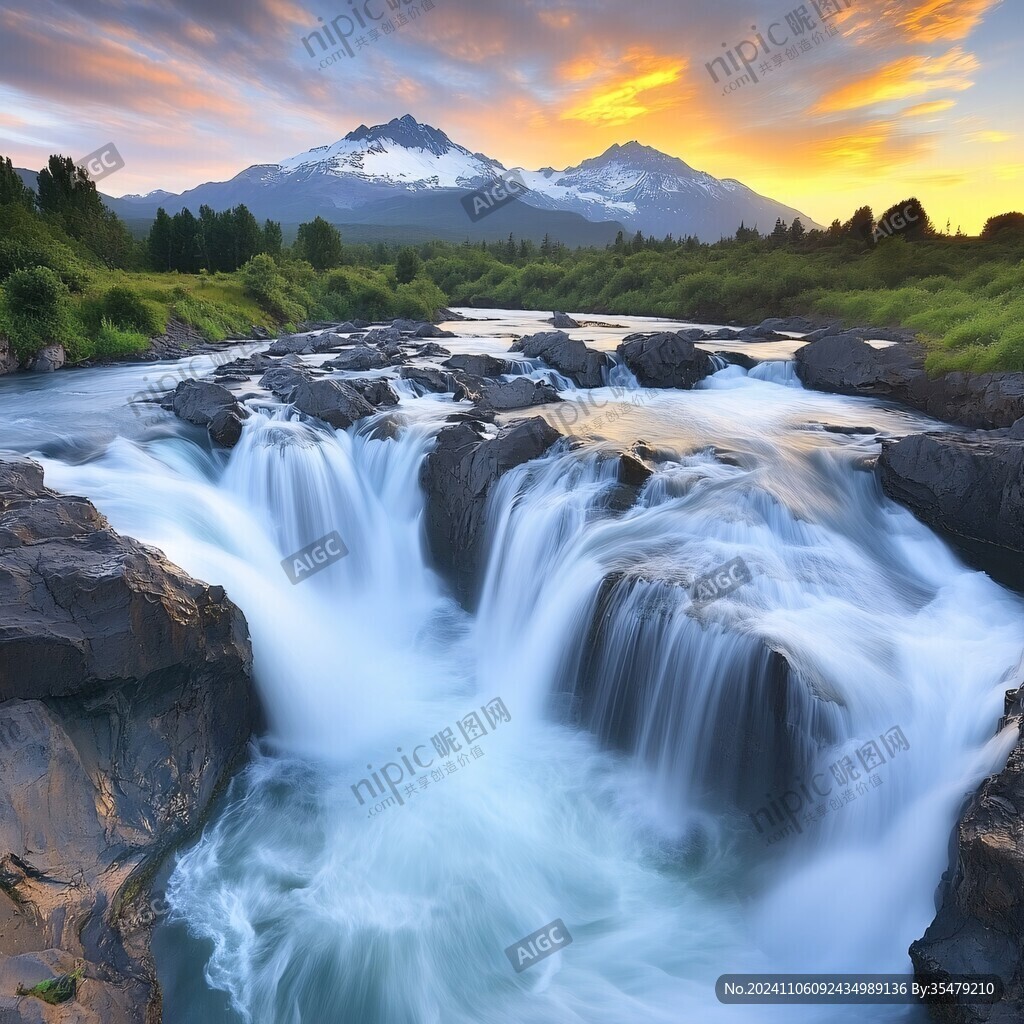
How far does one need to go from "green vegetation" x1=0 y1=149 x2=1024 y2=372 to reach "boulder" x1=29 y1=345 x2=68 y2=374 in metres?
0.33

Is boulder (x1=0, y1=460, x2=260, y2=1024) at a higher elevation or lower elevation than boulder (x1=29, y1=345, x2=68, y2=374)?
lower

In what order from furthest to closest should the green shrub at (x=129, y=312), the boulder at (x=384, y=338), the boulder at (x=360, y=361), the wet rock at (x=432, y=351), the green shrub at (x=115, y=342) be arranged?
the boulder at (x=384, y=338), the green shrub at (x=129, y=312), the wet rock at (x=432, y=351), the green shrub at (x=115, y=342), the boulder at (x=360, y=361)

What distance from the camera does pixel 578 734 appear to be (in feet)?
31.2

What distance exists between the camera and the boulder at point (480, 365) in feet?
74.9

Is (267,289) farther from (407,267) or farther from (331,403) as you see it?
(331,403)

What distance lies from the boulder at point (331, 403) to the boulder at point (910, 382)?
15095 mm

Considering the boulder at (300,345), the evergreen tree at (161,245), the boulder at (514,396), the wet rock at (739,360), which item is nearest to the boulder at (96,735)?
the boulder at (514,396)

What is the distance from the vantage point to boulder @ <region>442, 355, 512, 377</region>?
74.9 ft

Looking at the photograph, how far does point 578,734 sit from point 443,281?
83.4m

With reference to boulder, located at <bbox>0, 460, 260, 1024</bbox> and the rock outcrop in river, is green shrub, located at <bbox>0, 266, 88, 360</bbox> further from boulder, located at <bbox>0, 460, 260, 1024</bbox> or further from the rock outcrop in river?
the rock outcrop in river

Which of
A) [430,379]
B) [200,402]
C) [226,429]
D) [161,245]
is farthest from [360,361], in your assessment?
[161,245]

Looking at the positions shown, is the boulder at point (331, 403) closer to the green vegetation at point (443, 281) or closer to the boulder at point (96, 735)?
the boulder at point (96, 735)

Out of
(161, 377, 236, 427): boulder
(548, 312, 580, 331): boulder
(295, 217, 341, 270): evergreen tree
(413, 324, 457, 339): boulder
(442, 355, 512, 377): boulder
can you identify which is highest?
(295, 217, 341, 270): evergreen tree

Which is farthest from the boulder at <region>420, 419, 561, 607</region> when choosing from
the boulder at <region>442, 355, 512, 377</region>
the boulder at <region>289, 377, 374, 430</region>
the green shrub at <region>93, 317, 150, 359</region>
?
the green shrub at <region>93, 317, 150, 359</region>
